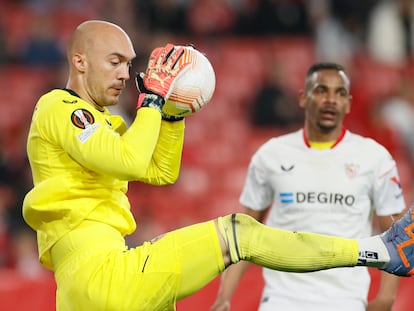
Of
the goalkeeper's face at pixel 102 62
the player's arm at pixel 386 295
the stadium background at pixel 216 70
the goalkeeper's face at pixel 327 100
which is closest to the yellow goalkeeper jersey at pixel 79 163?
the goalkeeper's face at pixel 102 62

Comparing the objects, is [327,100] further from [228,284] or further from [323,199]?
[228,284]

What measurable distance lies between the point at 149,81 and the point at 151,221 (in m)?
5.16

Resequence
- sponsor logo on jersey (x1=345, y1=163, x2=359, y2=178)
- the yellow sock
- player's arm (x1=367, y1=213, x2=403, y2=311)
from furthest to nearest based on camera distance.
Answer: sponsor logo on jersey (x1=345, y1=163, x2=359, y2=178), player's arm (x1=367, y1=213, x2=403, y2=311), the yellow sock

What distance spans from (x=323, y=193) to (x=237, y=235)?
139 centimetres

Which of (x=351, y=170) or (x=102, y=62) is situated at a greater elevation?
(x=102, y=62)

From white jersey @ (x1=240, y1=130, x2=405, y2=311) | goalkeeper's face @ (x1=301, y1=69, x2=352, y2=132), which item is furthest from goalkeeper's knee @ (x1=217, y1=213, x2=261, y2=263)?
goalkeeper's face @ (x1=301, y1=69, x2=352, y2=132)

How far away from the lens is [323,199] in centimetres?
623

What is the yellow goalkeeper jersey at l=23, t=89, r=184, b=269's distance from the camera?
16.5 ft

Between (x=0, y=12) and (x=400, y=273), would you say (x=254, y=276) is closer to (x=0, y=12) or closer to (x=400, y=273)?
(x=400, y=273)

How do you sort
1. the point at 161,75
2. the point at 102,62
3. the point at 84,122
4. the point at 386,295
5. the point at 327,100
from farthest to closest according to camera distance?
1. the point at 327,100
2. the point at 386,295
3. the point at 102,62
4. the point at 161,75
5. the point at 84,122

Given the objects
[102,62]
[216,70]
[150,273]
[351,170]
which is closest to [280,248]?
[150,273]

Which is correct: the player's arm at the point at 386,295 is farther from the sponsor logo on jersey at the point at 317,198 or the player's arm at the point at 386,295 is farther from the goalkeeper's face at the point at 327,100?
the goalkeeper's face at the point at 327,100

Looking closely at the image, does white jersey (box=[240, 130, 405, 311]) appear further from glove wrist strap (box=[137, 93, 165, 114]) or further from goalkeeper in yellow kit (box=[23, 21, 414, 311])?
glove wrist strap (box=[137, 93, 165, 114])

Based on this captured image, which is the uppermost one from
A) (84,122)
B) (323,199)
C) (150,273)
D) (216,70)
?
(216,70)
